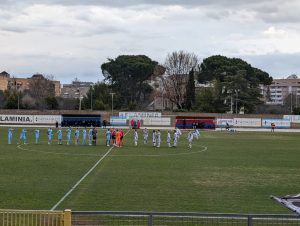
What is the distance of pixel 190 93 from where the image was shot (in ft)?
331

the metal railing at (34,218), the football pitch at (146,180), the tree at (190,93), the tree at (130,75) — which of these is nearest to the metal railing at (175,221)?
the metal railing at (34,218)

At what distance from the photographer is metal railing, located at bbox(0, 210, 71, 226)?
8.87m

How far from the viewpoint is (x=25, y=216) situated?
989 centimetres

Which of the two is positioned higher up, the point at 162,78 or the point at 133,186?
the point at 162,78

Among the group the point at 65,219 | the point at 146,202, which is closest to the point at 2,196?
the point at 146,202

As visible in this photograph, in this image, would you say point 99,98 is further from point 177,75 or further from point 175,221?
point 175,221

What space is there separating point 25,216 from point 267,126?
76.4m

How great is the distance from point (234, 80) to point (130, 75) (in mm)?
26578

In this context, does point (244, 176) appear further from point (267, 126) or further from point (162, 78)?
point (162, 78)

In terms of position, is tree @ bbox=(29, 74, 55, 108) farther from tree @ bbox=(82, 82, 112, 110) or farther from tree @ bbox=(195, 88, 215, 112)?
tree @ bbox=(195, 88, 215, 112)

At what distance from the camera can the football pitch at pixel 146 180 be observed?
639 inches

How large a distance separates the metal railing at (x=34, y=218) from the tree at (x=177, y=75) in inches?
3742

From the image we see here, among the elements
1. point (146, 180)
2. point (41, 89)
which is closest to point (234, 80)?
point (41, 89)

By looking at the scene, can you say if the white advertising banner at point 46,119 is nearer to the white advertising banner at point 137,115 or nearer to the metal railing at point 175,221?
the white advertising banner at point 137,115
